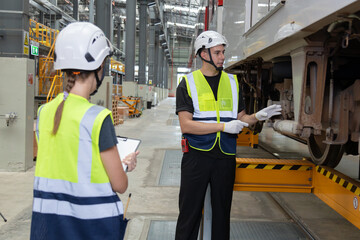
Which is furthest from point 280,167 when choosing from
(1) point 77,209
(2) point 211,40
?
(1) point 77,209

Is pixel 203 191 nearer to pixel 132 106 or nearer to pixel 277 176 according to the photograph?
pixel 277 176

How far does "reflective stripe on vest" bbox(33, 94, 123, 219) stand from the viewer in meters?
1.45

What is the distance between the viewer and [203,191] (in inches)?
107

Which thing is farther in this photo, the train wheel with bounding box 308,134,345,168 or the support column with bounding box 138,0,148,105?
the support column with bounding box 138,0,148,105

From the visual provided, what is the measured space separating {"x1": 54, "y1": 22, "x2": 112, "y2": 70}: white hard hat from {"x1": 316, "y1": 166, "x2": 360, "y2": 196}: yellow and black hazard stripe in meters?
2.01

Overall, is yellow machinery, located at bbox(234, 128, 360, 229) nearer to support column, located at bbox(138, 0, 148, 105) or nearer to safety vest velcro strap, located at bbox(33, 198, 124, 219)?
safety vest velcro strap, located at bbox(33, 198, 124, 219)

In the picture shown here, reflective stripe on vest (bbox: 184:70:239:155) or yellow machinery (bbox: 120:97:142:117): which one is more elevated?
reflective stripe on vest (bbox: 184:70:239:155)

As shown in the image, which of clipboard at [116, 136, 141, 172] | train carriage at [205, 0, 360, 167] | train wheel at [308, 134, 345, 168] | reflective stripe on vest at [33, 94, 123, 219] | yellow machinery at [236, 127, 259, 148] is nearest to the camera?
reflective stripe on vest at [33, 94, 123, 219]

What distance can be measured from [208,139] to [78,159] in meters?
1.35

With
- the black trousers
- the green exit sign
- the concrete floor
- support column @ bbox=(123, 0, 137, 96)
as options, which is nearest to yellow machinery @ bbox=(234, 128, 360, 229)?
the black trousers

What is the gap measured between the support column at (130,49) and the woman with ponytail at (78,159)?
18072mm

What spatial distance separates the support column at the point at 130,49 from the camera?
744 inches

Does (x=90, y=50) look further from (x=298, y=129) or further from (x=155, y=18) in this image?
(x=155, y=18)

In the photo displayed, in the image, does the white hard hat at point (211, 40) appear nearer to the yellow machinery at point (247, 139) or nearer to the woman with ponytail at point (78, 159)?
the woman with ponytail at point (78, 159)
